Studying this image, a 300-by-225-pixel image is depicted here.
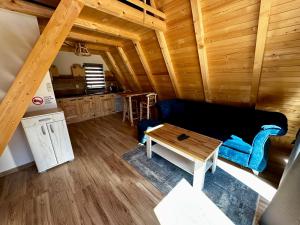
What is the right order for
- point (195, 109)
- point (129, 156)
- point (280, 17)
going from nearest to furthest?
point (280, 17)
point (129, 156)
point (195, 109)

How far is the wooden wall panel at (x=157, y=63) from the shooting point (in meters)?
2.77

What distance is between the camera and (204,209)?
1.47m

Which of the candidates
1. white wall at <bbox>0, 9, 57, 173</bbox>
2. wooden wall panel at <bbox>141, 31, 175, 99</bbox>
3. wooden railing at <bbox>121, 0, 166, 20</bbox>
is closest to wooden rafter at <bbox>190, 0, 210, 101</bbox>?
wooden railing at <bbox>121, 0, 166, 20</bbox>

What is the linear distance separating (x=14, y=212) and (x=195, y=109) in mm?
3295

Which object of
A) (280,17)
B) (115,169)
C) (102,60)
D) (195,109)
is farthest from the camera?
(102,60)

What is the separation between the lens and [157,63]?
10.4ft

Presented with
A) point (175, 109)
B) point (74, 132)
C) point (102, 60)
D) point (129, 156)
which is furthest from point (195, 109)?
point (102, 60)

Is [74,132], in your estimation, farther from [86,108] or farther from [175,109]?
[175,109]

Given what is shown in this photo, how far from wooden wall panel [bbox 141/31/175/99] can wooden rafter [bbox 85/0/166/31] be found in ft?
1.42

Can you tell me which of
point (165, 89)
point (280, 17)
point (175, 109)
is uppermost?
point (280, 17)

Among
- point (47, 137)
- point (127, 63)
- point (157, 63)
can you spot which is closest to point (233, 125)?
point (157, 63)

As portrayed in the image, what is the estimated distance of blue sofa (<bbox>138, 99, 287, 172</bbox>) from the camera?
1844 millimetres

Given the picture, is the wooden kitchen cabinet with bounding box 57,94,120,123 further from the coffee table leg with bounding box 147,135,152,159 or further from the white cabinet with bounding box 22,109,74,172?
the coffee table leg with bounding box 147,135,152,159

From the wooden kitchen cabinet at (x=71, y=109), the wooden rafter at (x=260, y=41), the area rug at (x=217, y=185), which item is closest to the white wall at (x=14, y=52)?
the area rug at (x=217, y=185)
